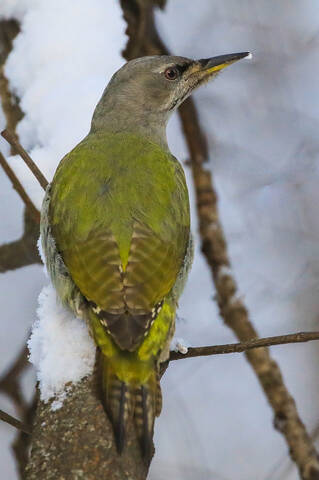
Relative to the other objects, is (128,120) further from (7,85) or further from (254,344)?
(254,344)

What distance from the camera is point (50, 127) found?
13.1 feet

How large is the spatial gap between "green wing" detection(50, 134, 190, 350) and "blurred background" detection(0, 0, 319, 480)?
74cm

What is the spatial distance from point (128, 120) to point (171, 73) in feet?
1.33

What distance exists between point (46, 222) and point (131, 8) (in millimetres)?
2049

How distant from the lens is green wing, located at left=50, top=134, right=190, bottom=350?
3.04 m

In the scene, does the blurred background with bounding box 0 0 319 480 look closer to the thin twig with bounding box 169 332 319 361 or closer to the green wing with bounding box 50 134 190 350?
the green wing with bounding box 50 134 190 350

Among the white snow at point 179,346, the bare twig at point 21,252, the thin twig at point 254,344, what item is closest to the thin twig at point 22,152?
the bare twig at point 21,252

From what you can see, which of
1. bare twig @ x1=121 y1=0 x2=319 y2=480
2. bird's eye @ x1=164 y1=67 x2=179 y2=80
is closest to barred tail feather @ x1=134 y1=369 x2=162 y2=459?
bare twig @ x1=121 y1=0 x2=319 y2=480

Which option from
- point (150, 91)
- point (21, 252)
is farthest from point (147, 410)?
point (150, 91)

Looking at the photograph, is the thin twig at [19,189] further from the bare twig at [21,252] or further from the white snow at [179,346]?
the white snow at [179,346]

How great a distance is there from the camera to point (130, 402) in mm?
2756

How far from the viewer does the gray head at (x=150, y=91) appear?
4.49 metres

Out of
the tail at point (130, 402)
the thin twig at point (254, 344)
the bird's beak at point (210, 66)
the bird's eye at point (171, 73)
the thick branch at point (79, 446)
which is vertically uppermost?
the bird's beak at point (210, 66)

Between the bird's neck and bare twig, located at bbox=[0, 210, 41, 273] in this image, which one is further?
the bird's neck
